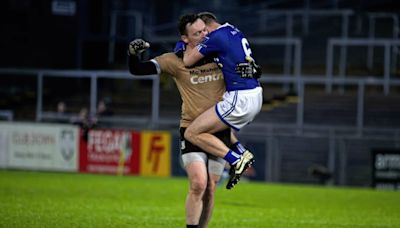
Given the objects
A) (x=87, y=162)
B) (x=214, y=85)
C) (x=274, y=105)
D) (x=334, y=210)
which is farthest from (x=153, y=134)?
(x=214, y=85)

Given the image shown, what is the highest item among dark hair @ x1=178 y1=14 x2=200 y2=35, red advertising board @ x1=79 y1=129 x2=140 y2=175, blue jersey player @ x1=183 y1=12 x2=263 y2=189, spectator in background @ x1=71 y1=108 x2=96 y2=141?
dark hair @ x1=178 y1=14 x2=200 y2=35

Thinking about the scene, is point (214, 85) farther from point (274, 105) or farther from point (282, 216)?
point (274, 105)

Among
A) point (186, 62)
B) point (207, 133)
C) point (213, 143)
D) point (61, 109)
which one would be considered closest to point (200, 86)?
point (186, 62)

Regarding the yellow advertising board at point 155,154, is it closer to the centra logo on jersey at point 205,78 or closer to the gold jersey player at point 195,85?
the gold jersey player at point 195,85

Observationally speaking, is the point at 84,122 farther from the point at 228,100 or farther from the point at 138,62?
the point at 228,100

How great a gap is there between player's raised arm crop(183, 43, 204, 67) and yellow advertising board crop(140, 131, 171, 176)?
17.1 m

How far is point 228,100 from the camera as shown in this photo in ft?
40.9

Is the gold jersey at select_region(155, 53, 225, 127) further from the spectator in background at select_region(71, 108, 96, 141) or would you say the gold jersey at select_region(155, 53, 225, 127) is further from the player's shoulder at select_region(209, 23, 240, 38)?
the spectator in background at select_region(71, 108, 96, 141)

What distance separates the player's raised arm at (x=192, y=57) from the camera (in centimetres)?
1252

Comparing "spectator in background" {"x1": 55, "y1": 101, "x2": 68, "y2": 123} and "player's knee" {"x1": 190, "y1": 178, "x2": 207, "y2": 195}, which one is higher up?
"player's knee" {"x1": 190, "y1": 178, "x2": 207, "y2": 195}

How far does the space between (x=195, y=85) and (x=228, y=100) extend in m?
0.49

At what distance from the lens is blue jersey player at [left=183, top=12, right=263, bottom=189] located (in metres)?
12.5

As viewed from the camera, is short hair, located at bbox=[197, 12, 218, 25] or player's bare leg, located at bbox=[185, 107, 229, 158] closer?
player's bare leg, located at bbox=[185, 107, 229, 158]

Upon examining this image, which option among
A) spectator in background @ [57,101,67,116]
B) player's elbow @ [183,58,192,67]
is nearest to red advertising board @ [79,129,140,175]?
spectator in background @ [57,101,67,116]
